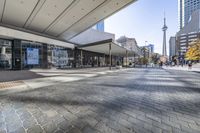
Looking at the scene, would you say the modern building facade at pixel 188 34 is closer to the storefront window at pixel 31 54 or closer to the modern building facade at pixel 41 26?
the modern building facade at pixel 41 26

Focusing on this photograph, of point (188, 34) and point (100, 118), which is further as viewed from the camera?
point (188, 34)

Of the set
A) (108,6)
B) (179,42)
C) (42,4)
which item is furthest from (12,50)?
(179,42)

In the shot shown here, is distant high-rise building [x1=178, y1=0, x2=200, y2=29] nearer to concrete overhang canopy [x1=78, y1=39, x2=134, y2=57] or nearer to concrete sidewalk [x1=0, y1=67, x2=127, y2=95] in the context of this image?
concrete overhang canopy [x1=78, y1=39, x2=134, y2=57]

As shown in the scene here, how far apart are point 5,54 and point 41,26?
23.4 ft

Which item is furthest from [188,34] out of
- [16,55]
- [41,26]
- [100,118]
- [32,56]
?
[100,118]

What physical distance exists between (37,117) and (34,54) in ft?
80.8

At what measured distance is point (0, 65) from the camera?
22141 millimetres

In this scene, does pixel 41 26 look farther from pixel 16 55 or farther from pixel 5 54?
pixel 5 54

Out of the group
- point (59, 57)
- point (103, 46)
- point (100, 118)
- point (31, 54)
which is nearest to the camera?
point (100, 118)

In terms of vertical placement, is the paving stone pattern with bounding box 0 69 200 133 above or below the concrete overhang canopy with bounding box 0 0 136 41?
below

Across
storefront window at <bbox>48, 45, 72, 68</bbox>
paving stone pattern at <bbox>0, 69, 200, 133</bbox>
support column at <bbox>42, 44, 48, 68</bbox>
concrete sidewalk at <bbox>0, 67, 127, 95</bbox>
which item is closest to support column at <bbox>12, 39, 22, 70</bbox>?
support column at <bbox>42, 44, 48, 68</bbox>

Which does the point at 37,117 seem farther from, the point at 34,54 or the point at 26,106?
the point at 34,54

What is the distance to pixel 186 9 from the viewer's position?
14862 centimetres

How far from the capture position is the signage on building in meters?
24.8
